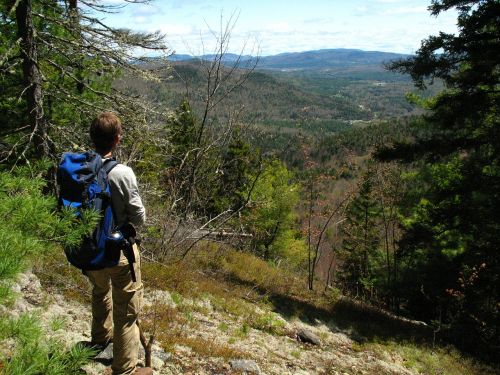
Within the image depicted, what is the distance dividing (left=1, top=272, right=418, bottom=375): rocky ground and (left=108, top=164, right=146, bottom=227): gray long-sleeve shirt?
140cm

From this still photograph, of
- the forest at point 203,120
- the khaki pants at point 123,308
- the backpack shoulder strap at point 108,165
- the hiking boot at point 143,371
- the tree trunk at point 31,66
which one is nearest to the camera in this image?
the backpack shoulder strap at point 108,165

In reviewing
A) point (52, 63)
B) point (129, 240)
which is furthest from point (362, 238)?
point (129, 240)

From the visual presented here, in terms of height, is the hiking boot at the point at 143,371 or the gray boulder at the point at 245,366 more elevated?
the hiking boot at the point at 143,371

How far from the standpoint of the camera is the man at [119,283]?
3.13 meters

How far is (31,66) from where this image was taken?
5.66m

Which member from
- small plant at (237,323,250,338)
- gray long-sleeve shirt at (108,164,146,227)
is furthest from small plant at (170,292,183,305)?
gray long-sleeve shirt at (108,164,146,227)

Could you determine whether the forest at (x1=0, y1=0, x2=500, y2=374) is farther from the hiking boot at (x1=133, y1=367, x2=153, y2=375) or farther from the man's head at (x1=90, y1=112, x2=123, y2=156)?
the hiking boot at (x1=133, y1=367, x2=153, y2=375)

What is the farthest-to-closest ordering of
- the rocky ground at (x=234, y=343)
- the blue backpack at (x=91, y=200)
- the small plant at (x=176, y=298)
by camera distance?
1. the small plant at (x=176, y=298)
2. the rocky ground at (x=234, y=343)
3. the blue backpack at (x=91, y=200)

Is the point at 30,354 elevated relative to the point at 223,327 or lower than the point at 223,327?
elevated

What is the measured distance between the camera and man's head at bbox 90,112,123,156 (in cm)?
310

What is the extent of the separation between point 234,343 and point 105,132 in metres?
4.14

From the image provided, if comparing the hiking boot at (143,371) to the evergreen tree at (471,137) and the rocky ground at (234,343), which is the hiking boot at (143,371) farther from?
the evergreen tree at (471,137)

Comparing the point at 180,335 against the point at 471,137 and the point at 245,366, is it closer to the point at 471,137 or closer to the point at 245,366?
the point at 245,366

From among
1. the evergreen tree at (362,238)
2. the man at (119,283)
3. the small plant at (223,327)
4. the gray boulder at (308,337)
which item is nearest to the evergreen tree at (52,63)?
the man at (119,283)
